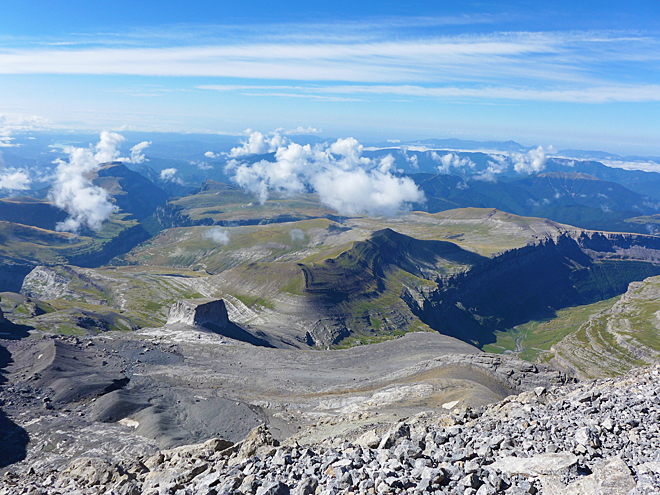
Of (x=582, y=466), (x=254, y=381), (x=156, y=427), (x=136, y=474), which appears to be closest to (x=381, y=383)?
(x=254, y=381)

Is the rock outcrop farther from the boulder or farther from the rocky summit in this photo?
the boulder

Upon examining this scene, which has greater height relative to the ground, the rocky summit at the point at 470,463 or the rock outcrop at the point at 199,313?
the rocky summit at the point at 470,463

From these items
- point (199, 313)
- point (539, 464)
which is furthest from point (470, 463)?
point (199, 313)

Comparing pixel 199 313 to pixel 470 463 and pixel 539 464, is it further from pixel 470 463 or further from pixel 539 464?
pixel 539 464

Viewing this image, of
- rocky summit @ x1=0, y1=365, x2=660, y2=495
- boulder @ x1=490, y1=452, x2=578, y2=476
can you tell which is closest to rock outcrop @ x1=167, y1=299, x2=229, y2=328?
rocky summit @ x1=0, y1=365, x2=660, y2=495

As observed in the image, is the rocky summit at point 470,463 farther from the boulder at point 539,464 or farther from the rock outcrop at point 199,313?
the rock outcrop at point 199,313

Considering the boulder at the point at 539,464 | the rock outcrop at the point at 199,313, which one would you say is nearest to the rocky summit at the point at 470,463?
the boulder at the point at 539,464
